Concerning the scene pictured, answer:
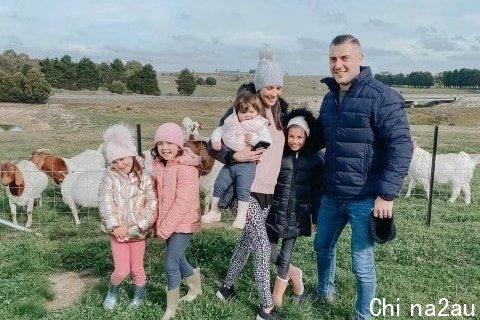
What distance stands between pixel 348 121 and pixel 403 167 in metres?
0.51

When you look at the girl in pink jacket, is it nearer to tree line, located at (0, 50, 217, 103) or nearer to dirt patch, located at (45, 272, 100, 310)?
dirt patch, located at (45, 272, 100, 310)

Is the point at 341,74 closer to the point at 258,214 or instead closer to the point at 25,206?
the point at 258,214

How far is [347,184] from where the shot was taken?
3688mm

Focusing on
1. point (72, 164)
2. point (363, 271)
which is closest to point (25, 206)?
point (72, 164)

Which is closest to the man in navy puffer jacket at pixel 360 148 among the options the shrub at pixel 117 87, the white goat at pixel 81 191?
the white goat at pixel 81 191

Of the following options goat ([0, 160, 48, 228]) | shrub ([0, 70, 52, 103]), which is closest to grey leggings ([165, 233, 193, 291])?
goat ([0, 160, 48, 228])

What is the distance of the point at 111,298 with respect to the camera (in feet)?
14.4

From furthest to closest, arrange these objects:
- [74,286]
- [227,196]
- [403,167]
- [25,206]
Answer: [25,206]
[74,286]
[227,196]
[403,167]

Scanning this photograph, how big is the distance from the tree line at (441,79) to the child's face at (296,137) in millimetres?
137896

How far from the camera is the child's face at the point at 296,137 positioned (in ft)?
12.9

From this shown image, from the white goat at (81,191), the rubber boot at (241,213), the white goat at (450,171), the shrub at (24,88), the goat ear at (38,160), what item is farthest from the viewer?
the shrub at (24,88)

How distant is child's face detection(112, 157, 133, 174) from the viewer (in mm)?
4047

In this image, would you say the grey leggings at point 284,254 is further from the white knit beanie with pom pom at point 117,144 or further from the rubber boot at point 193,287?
the white knit beanie with pom pom at point 117,144

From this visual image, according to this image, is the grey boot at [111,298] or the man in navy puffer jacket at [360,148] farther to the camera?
the grey boot at [111,298]
